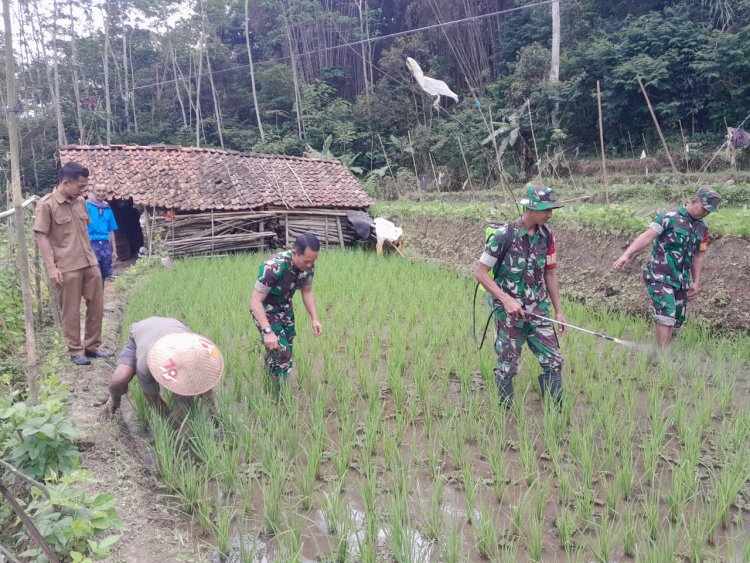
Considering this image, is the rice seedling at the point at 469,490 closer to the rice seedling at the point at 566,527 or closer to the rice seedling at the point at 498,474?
the rice seedling at the point at 498,474

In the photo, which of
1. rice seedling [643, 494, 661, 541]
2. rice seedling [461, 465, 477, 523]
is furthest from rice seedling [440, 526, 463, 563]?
rice seedling [643, 494, 661, 541]

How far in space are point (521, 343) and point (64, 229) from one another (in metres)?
3.39

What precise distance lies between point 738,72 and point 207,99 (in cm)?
2444

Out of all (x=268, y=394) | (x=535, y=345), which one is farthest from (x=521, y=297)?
(x=268, y=394)

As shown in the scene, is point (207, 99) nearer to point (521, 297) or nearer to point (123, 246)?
point (123, 246)

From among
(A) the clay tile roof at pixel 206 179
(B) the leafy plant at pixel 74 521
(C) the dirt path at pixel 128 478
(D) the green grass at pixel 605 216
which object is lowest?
(C) the dirt path at pixel 128 478

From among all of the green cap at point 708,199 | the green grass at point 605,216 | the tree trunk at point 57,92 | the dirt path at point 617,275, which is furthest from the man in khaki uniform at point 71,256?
the tree trunk at point 57,92

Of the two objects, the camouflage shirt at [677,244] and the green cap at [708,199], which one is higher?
the green cap at [708,199]

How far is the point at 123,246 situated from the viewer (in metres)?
14.4

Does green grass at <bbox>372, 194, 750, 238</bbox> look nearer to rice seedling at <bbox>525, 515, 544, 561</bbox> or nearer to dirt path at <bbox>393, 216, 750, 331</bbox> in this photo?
dirt path at <bbox>393, 216, 750, 331</bbox>

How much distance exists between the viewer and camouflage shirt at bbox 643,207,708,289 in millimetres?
4294

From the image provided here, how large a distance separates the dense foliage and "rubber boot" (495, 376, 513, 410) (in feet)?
46.6

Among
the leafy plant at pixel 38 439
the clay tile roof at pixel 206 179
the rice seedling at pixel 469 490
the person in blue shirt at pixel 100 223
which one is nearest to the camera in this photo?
the leafy plant at pixel 38 439

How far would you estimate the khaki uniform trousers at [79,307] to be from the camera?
4195 mm
